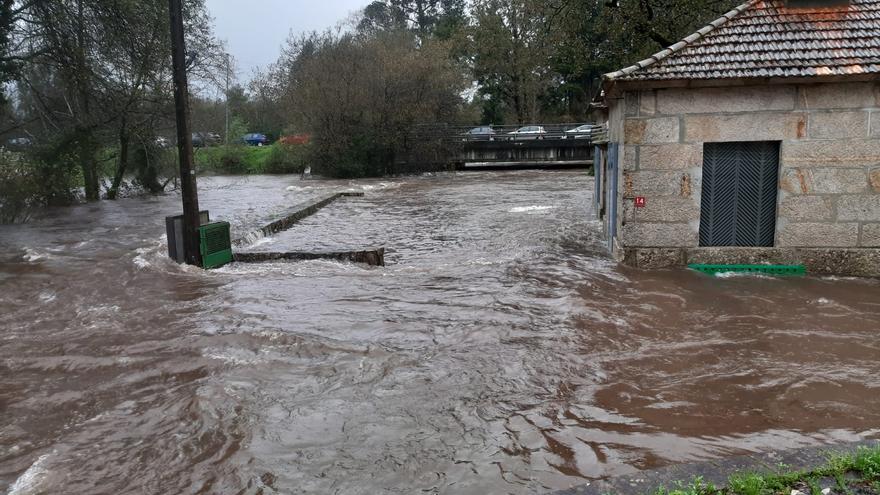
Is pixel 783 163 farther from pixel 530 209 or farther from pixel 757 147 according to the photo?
pixel 530 209

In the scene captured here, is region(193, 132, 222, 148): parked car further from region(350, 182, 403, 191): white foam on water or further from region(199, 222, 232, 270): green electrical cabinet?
region(199, 222, 232, 270): green electrical cabinet

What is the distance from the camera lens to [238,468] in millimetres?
4820

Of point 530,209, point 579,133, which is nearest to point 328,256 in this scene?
point 530,209

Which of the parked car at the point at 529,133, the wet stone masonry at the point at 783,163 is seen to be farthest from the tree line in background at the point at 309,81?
the wet stone masonry at the point at 783,163

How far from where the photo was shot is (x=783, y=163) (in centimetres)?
1028

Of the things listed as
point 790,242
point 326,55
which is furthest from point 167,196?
point 790,242

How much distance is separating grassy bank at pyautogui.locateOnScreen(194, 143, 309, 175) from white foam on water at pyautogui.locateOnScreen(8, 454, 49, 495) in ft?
124

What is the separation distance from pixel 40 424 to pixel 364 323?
3.64m

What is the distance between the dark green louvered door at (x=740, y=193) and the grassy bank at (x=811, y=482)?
23.1ft

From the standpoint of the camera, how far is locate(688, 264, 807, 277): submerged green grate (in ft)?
34.1

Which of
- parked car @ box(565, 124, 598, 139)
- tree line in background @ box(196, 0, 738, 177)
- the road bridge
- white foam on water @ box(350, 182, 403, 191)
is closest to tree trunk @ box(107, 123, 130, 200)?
white foam on water @ box(350, 182, 403, 191)

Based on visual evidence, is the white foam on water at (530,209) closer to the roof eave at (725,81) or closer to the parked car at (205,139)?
the roof eave at (725,81)

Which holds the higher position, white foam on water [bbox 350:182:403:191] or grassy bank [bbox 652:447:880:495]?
white foam on water [bbox 350:182:403:191]

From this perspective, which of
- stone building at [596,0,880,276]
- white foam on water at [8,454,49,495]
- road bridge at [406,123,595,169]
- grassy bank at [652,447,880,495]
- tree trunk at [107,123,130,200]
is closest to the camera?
grassy bank at [652,447,880,495]
